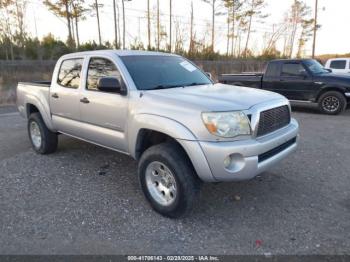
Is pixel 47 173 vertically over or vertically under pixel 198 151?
under

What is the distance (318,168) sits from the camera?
4871 mm

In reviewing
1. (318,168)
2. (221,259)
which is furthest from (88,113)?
(318,168)

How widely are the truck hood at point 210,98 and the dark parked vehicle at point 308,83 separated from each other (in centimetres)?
671

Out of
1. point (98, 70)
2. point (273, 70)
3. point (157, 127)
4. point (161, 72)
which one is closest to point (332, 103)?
point (273, 70)

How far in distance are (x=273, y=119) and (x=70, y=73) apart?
127 inches

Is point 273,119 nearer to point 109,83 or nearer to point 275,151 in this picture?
point 275,151

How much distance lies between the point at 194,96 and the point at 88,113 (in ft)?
5.60

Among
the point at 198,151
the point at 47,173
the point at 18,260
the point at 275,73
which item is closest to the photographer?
the point at 18,260

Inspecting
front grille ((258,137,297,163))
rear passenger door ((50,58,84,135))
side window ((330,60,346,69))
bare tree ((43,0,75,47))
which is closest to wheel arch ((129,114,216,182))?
front grille ((258,137,297,163))

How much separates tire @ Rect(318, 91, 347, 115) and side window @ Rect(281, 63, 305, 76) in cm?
107

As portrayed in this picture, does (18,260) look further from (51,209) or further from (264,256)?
(264,256)

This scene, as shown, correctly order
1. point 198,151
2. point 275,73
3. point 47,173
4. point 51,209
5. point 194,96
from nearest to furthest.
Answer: point 198,151 → point 194,96 → point 51,209 → point 47,173 → point 275,73

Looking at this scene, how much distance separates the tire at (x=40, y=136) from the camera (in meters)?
5.51

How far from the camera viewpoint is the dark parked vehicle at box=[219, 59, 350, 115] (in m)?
9.31
